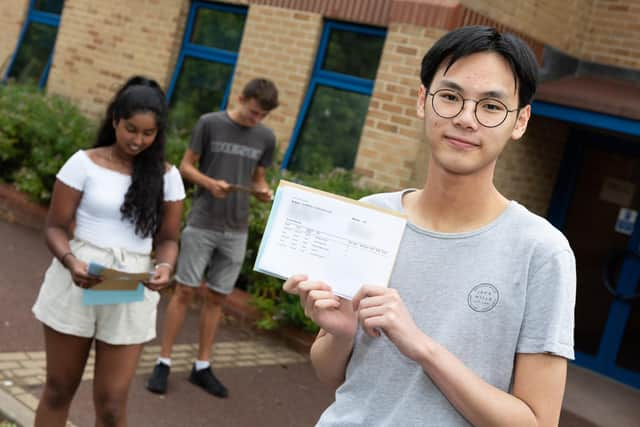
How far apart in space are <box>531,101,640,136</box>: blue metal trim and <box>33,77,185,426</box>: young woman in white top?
16.7ft

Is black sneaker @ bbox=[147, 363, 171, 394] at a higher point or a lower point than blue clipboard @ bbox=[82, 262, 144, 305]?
lower

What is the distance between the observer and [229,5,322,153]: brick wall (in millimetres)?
8805

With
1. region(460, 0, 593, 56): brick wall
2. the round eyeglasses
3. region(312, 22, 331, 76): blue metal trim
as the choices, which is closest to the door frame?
region(460, 0, 593, 56): brick wall

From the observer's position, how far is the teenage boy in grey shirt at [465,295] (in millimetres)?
1644

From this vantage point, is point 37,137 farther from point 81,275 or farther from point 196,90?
point 81,275

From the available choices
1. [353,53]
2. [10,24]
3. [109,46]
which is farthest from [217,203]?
[10,24]

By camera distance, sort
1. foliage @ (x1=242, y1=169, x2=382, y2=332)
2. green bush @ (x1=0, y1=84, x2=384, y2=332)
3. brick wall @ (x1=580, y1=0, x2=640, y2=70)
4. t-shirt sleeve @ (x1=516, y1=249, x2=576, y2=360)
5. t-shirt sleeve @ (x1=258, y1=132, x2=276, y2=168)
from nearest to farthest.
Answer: t-shirt sleeve @ (x1=516, y1=249, x2=576, y2=360), t-shirt sleeve @ (x1=258, y1=132, x2=276, y2=168), foliage @ (x1=242, y1=169, x2=382, y2=332), green bush @ (x1=0, y1=84, x2=384, y2=332), brick wall @ (x1=580, y1=0, x2=640, y2=70)

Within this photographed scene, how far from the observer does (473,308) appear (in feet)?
5.54

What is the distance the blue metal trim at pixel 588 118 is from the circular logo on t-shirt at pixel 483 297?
608cm

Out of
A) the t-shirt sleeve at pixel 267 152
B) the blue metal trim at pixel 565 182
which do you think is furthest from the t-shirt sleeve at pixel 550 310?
the blue metal trim at pixel 565 182

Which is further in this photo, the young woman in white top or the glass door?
the glass door

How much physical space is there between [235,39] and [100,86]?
2386 millimetres

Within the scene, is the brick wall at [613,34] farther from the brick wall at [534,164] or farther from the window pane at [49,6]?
the window pane at [49,6]

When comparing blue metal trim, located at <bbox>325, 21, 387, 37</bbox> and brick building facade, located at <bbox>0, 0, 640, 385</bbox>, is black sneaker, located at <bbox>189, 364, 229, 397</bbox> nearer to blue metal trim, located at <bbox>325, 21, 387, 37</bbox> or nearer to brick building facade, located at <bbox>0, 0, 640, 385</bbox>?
brick building facade, located at <bbox>0, 0, 640, 385</bbox>
